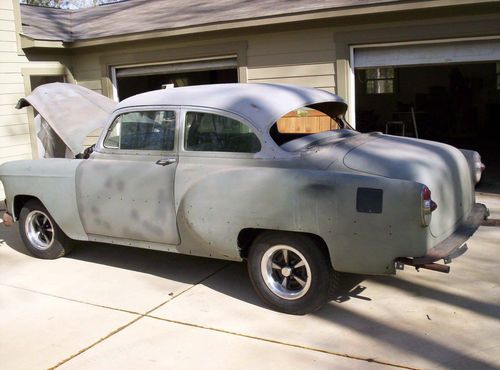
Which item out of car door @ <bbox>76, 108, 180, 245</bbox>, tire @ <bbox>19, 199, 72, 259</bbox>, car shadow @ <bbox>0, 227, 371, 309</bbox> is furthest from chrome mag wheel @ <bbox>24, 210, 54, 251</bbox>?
car door @ <bbox>76, 108, 180, 245</bbox>

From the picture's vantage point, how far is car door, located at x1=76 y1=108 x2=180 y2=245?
191 inches

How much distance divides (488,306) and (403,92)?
49.6 ft

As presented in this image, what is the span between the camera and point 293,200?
13.3 feet

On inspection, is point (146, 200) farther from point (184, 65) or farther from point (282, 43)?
point (184, 65)

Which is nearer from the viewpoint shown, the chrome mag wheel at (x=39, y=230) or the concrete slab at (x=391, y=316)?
the concrete slab at (x=391, y=316)

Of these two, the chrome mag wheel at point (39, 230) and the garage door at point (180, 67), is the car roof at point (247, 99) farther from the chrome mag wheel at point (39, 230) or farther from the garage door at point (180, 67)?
the garage door at point (180, 67)

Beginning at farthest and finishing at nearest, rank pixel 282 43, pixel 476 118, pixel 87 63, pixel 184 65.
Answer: pixel 476 118
pixel 87 63
pixel 184 65
pixel 282 43

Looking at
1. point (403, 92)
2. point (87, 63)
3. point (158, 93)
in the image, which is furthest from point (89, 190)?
point (403, 92)

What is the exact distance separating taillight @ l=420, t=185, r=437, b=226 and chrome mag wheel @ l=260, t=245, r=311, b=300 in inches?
38.1

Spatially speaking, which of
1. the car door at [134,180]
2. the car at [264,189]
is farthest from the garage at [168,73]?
the car at [264,189]

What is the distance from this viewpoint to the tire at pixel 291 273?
4.14m

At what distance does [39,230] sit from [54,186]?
0.83 meters

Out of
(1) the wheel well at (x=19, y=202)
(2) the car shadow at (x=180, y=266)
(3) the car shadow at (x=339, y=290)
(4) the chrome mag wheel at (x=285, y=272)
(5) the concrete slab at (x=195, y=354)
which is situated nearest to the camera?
(5) the concrete slab at (x=195, y=354)

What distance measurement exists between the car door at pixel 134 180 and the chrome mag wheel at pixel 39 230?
0.91m
